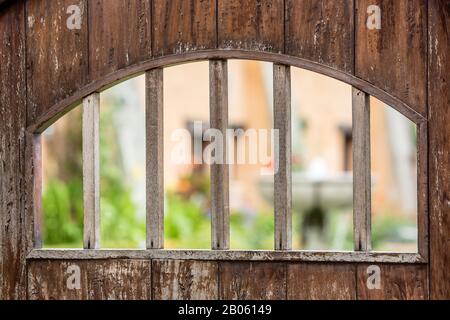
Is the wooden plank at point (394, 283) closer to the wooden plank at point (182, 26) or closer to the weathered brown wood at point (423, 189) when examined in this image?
the weathered brown wood at point (423, 189)

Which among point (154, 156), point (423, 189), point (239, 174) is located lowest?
point (423, 189)

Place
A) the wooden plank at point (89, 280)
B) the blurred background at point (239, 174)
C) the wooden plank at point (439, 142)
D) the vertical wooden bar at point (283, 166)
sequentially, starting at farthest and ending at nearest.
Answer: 1. the blurred background at point (239, 174)
2. the wooden plank at point (89, 280)
3. the vertical wooden bar at point (283, 166)
4. the wooden plank at point (439, 142)

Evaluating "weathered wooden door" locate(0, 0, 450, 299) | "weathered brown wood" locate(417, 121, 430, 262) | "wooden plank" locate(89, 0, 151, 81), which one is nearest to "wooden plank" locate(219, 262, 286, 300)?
"weathered wooden door" locate(0, 0, 450, 299)

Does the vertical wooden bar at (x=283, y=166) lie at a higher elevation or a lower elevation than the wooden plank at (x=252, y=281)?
higher

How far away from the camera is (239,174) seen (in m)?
14.0

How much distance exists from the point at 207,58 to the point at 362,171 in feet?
2.05

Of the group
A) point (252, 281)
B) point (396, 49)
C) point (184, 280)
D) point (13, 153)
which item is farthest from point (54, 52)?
point (396, 49)

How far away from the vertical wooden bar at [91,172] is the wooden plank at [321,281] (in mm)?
669

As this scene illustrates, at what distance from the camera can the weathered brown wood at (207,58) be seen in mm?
2656

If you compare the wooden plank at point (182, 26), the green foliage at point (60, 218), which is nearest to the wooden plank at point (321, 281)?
the wooden plank at point (182, 26)

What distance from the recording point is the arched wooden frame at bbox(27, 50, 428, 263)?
8.69 ft

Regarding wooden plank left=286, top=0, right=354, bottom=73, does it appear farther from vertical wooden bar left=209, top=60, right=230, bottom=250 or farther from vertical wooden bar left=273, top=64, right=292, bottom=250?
vertical wooden bar left=209, top=60, right=230, bottom=250

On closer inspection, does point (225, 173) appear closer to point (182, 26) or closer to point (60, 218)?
point (182, 26)

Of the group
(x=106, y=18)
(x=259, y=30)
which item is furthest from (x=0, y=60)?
(x=259, y=30)
